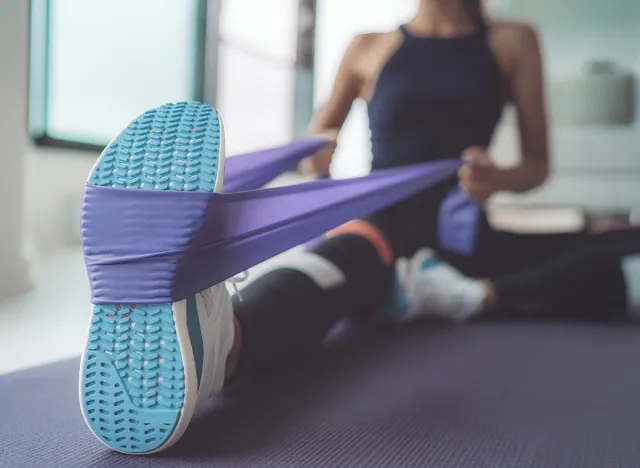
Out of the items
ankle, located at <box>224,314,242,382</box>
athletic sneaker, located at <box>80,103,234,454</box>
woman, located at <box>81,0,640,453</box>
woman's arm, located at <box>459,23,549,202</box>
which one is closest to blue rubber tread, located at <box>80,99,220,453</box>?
athletic sneaker, located at <box>80,103,234,454</box>

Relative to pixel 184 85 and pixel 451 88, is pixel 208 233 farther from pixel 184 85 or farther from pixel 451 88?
pixel 184 85

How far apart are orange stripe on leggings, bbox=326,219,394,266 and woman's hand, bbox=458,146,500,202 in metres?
0.20

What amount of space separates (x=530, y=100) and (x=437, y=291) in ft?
1.52

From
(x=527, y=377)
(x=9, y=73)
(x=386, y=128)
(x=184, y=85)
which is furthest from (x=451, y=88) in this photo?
(x=184, y=85)

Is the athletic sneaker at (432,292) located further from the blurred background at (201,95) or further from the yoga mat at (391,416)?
the blurred background at (201,95)

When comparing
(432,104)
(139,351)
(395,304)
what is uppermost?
(432,104)

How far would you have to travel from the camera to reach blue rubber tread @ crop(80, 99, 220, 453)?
0.56m

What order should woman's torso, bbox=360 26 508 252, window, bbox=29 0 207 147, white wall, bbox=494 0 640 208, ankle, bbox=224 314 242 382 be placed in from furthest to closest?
white wall, bbox=494 0 640 208, window, bbox=29 0 207 147, woman's torso, bbox=360 26 508 252, ankle, bbox=224 314 242 382

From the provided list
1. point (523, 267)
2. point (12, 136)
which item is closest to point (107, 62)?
point (12, 136)

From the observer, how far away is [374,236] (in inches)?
46.9

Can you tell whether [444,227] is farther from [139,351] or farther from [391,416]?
[139,351]

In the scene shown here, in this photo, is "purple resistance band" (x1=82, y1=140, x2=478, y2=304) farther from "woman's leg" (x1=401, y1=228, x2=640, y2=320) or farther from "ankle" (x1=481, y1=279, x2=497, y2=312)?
"ankle" (x1=481, y1=279, x2=497, y2=312)

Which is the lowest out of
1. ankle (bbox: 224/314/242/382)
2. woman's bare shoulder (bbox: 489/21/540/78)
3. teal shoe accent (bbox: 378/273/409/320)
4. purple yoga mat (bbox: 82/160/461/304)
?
teal shoe accent (bbox: 378/273/409/320)

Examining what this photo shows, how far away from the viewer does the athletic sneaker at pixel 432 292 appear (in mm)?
1282
